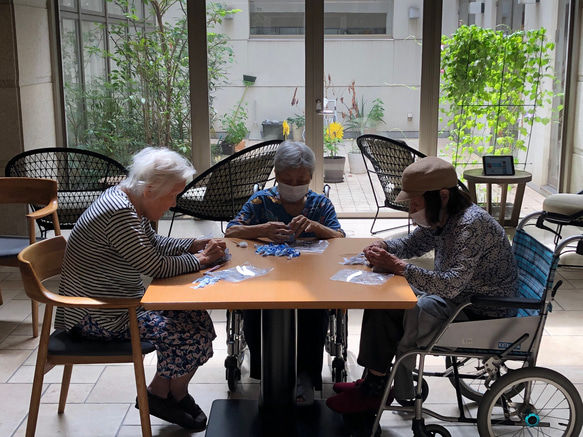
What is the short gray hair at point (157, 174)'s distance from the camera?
2854 mm

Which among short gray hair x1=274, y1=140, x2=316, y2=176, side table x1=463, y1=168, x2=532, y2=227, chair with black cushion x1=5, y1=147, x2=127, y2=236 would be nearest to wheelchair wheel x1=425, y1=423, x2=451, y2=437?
short gray hair x1=274, y1=140, x2=316, y2=176

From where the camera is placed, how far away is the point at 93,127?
6.41 m

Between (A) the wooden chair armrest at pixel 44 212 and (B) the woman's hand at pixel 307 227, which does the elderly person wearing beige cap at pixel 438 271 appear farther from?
(A) the wooden chair armrest at pixel 44 212

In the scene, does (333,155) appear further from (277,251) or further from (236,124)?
(277,251)

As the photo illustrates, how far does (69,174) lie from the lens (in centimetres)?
592

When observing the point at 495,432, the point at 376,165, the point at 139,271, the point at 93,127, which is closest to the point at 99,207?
the point at 139,271

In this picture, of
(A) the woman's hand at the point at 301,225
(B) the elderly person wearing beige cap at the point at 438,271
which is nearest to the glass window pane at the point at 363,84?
(A) the woman's hand at the point at 301,225

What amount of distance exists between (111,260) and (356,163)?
410 centimetres

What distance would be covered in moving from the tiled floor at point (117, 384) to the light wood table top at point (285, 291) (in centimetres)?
76

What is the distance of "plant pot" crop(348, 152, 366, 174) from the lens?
663 cm

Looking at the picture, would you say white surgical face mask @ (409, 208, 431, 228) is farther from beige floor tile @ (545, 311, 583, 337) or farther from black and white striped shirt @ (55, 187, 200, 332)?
beige floor tile @ (545, 311, 583, 337)

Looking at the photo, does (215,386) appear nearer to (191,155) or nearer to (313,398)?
(313,398)

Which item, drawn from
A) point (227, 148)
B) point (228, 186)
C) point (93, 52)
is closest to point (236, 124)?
point (227, 148)

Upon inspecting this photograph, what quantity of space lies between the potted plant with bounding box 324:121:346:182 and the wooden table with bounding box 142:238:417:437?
336cm
